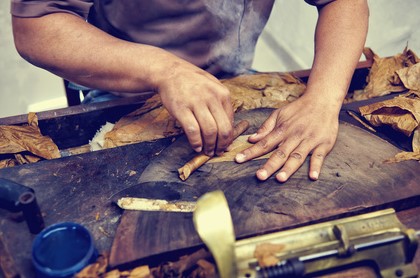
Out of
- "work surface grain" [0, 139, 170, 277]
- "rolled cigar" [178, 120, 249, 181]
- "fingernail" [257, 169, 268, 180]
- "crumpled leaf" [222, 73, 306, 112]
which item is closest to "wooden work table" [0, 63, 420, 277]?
"work surface grain" [0, 139, 170, 277]

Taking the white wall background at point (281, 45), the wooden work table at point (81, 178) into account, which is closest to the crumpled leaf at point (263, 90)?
the wooden work table at point (81, 178)

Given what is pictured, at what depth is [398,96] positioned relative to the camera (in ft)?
5.33

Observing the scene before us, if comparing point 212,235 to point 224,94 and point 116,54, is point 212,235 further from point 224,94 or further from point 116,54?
point 116,54

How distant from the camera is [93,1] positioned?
4.96ft

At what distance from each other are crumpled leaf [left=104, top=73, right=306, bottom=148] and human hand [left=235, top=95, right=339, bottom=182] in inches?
7.0

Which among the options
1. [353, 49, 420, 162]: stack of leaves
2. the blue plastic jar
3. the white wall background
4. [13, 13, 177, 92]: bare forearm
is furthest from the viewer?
the white wall background

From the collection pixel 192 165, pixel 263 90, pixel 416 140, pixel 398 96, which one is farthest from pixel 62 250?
pixel 398 96

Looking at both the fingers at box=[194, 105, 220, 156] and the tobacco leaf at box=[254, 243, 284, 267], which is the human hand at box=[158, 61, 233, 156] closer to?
the fingers at box=[194, 105, 220, 156]

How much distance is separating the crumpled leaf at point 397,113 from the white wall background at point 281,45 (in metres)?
1.18

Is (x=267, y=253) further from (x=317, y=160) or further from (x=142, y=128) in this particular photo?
(x=142, y=128)

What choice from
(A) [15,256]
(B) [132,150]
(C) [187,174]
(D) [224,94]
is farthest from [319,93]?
(A) [15,256]

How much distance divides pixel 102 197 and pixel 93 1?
0.76m

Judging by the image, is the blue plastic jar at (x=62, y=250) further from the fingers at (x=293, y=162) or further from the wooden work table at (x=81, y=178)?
the fingers at (x=293, y=162)

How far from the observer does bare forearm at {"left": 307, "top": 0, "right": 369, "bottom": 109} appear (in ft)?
4.95
